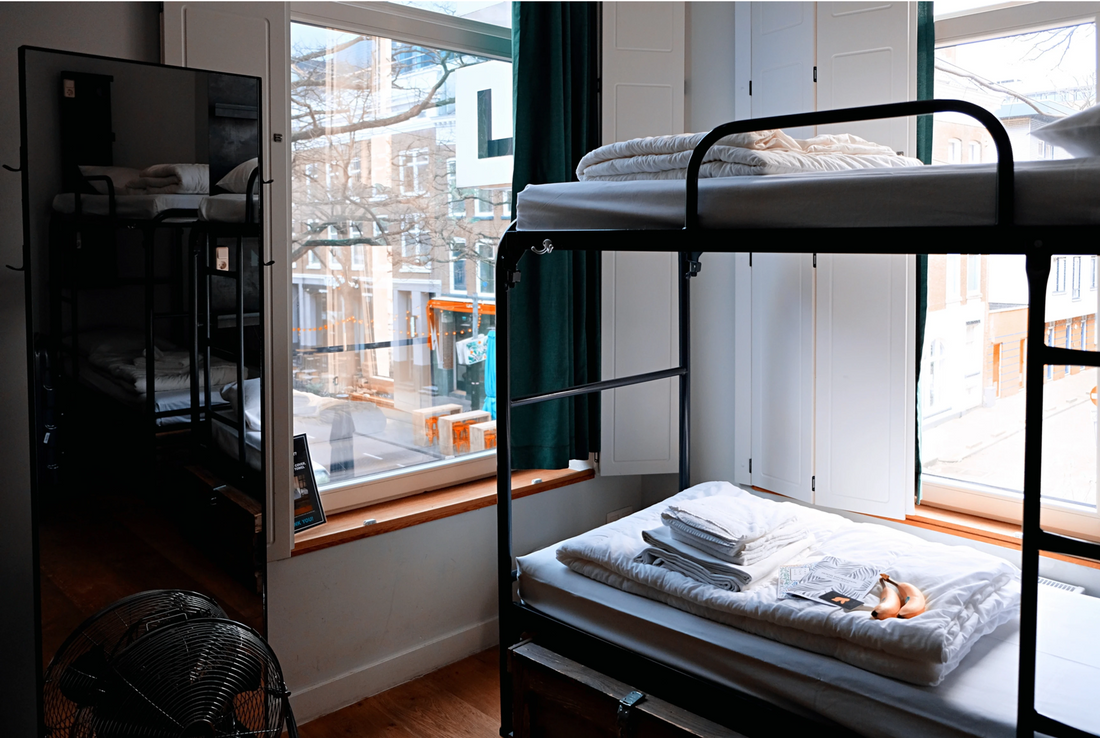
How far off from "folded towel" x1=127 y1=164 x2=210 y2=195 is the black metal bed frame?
754 millimetres

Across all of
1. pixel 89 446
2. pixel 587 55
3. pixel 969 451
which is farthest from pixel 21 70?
pixel 969 451

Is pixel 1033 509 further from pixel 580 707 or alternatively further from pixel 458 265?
pixel 458 265

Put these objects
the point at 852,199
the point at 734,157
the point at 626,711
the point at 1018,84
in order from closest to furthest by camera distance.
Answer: the point at 852,199 → the point at 734,157 → the point at 626,711 → the point at 1018,84

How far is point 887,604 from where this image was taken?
1.78m

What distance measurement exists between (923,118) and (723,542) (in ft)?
5.01

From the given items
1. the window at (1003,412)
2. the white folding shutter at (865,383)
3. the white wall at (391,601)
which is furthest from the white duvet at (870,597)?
the white wall at (391,601)

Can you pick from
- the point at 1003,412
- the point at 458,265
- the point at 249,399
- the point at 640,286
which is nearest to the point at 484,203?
the point at 458,265

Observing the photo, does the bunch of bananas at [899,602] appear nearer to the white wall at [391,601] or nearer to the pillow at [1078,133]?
the pillow at [1078,133]

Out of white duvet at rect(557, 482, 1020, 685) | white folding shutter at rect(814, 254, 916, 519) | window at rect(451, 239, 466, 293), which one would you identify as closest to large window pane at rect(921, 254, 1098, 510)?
white folding shutter at rect(814, 254, 916, 519)

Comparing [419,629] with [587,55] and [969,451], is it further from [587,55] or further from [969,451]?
[587,55]

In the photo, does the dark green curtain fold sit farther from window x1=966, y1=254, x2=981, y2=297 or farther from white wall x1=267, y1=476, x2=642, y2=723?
white wall x1=267, y1=476, x2=642, y2=723

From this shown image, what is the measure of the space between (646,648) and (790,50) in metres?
1.99

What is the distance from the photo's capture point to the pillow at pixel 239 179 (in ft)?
6.91

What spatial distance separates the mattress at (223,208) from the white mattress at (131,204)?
0.06 feet
